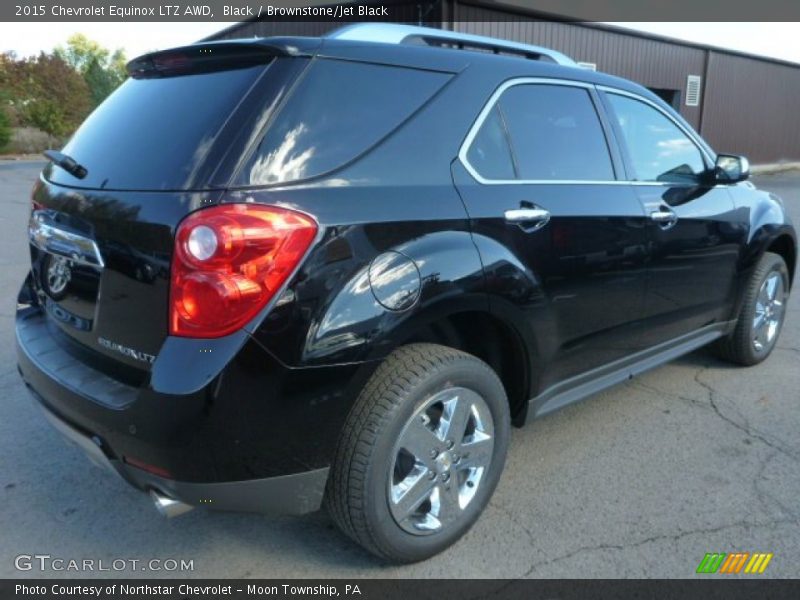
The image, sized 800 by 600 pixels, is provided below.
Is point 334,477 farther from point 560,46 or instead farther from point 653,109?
point 560,46

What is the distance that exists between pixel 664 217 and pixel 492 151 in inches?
47.4

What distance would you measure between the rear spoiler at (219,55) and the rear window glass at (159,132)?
36 millimetres

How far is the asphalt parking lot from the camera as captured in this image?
246 centimetres

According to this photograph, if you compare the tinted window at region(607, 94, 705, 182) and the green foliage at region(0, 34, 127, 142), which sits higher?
the tinted window at region(607, 94, 705, 182)

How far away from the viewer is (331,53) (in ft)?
7.24

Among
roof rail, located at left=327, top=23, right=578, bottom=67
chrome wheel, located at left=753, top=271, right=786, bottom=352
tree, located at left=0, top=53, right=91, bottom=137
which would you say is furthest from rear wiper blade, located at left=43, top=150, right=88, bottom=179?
tree, located at left=0, top=53, right=91, bottom=137

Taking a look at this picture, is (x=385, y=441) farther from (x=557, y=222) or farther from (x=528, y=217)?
(x=557, y=222)

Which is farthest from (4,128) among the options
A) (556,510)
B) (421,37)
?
(556,510)

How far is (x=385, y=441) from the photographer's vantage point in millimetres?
2145

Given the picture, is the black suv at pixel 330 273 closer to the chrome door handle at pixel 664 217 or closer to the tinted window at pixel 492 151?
the tinted window at pixel 492 151

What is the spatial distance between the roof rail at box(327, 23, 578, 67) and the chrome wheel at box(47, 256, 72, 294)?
1.29 m
